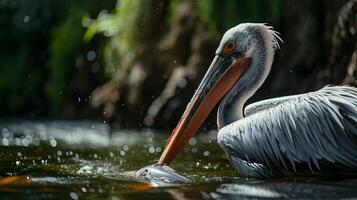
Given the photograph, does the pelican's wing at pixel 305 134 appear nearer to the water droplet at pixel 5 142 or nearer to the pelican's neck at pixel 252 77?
the pelican's neck at pixel 252 77

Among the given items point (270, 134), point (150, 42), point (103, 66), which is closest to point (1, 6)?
point (103, 66)

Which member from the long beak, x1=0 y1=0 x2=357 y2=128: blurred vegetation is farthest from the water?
x1=0 y1=0 x2=357 y2=128: blurred vegetation

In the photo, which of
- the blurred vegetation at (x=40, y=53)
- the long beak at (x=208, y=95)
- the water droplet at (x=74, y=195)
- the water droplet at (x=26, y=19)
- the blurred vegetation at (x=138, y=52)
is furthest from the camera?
the water droplet at (x=26, y=19)

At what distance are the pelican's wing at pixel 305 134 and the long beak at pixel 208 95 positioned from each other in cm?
78

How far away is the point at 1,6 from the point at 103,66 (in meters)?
3.61

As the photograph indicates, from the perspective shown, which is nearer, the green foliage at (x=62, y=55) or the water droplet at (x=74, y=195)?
the water droplet at (x=74, y=195)

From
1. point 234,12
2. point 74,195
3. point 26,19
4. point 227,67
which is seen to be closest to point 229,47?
point 227,67

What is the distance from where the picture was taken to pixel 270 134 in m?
6.52

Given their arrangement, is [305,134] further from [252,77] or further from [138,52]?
[138,52]

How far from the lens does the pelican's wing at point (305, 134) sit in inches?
243

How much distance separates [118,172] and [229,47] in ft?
5.50

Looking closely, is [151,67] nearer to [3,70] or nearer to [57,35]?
[57,35]

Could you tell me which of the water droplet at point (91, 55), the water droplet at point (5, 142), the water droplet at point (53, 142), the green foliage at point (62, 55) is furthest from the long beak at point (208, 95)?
the green foliage at point (62, 55)

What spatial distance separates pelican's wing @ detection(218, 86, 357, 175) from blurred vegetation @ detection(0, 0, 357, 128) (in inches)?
141
